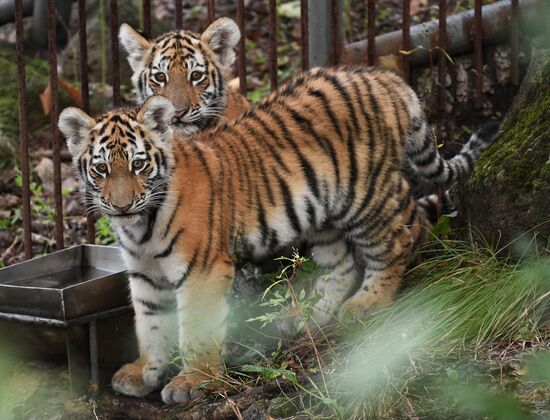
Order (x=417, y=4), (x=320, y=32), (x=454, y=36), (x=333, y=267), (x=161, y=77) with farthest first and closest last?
(x=417, y=4), (x=454, y=36), (x=320, y=32), (x=161, y=77), (x=333, y=267)

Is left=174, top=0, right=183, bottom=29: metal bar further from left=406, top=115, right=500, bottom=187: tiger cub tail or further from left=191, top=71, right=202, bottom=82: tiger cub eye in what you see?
left=406, top=115, right=500, bottom=187: tiger cub tail

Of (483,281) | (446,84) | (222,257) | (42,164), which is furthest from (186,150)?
(42,164)

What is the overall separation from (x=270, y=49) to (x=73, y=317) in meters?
1.96

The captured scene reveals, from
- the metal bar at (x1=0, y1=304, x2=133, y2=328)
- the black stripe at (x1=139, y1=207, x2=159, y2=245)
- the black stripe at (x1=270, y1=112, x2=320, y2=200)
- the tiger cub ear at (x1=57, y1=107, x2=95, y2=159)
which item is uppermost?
the tiger cub ear at (x1=57, y1=107, x2=95, y2=159)

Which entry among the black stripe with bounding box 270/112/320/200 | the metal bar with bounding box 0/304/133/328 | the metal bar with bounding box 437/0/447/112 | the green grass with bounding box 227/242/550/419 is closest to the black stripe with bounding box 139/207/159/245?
the metal bar with bounding box 0/304/133/328

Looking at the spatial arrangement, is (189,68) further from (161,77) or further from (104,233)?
(104,233)

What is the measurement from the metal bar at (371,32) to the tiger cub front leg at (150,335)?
1882 mm

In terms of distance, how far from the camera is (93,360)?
14.9 ft

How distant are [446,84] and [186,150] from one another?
7.37 ft

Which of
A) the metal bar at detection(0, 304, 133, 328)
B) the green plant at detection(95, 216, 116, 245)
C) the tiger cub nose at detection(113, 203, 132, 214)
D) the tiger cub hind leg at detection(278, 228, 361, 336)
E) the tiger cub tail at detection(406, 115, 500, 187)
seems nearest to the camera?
the tiger cub nose at detection(113, 203, 132, 214)

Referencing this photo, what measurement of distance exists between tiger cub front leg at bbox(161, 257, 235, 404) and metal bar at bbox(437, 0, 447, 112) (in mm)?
1940

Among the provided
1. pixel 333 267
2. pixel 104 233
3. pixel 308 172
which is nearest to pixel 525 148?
pixel 308 172

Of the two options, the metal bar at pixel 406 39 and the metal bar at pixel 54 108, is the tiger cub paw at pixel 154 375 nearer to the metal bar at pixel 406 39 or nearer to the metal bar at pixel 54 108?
the metal bar at pixel 54 108

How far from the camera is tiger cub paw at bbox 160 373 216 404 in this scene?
419 cm
